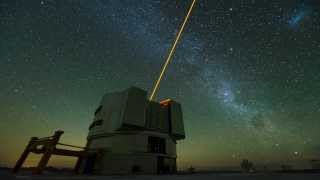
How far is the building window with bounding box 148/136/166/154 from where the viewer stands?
29.3m

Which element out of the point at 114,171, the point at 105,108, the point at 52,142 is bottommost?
the point at 114,171

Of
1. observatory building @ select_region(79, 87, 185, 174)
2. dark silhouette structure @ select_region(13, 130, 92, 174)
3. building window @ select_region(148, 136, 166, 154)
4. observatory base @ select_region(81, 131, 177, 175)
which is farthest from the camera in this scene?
building window @ select_region(148, 136, 166, 154)

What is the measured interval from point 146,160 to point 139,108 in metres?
6.84

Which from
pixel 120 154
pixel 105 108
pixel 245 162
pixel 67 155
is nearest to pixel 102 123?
pixel 105 108

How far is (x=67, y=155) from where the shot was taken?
22797 mm

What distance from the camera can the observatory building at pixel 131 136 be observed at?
26.7 metres

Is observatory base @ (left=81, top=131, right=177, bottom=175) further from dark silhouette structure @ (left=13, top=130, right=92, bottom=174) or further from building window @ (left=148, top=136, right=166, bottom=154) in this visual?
dark silhouette structure @ (left=13, top=130, right=92, bottom=174)

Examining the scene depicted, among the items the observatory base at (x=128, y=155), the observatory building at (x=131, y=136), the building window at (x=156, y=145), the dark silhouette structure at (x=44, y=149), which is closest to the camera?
the dark silhouette structure at (x=44, y=149)

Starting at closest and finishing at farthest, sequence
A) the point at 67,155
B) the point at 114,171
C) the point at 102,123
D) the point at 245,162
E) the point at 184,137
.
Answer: the point at 67,155 < the point at 114,171 < the point at 102,123 < the point at 245,162 < the point at 184,137

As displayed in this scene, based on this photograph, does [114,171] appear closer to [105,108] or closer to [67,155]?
[67,155]

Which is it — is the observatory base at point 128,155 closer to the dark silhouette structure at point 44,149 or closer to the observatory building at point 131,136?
the observatory building at point 131,136

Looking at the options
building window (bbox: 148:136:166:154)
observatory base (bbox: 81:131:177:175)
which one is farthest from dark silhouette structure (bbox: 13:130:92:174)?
building window (bbox: 148:136:166:154)

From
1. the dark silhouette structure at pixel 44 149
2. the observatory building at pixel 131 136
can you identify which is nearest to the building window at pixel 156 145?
the observatory building at pixel 131 136

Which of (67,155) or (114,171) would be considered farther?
(114,171)
